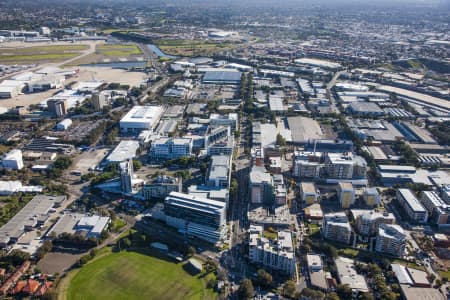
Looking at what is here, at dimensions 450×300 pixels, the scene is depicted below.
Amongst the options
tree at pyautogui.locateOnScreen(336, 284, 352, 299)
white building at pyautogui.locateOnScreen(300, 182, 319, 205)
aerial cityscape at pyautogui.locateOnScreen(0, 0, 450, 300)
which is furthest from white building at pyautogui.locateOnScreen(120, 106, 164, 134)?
tree at pyautogui.locateOnScreen(336, 284, 352, 299)

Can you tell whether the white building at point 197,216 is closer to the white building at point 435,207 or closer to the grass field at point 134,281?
the grass field at point 134,281

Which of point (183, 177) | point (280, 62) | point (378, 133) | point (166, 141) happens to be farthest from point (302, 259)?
point (280, 62)


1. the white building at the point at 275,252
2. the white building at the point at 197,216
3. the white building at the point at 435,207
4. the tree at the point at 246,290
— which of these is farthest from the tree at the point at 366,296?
the white building at the point at 435,207

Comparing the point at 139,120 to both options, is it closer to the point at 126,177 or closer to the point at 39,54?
the point at 126,177

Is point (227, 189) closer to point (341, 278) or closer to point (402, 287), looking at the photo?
point (341, 278)

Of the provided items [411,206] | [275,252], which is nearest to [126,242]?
[275,252]
